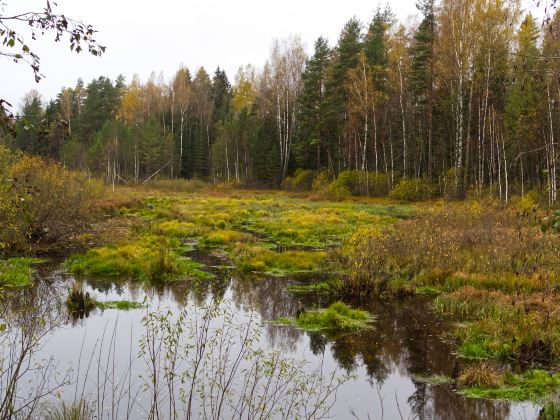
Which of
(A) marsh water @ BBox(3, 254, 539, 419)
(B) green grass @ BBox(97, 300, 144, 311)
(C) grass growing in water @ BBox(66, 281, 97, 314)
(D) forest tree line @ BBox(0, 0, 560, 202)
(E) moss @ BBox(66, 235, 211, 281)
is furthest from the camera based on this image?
(D) forest tree line @ BBox(0, 0, 560, 202)

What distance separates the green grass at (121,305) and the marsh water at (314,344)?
22 centimetres

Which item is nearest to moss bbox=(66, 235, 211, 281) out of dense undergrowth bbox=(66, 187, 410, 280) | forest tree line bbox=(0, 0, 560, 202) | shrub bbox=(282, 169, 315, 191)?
dense undergrowth bbox=(66, 187, 410, 280)

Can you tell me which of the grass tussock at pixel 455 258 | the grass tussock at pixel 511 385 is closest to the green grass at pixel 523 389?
the grass tussock at pixel 511 385

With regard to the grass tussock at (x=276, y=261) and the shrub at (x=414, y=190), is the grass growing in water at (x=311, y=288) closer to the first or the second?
the grass tussock at (x=276, y=261)

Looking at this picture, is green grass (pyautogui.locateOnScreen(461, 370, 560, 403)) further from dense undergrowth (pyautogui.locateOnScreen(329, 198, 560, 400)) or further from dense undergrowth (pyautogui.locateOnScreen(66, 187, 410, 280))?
dense undergrowth (pyautogui.locateOnScreen(66, 187, 410, 280))

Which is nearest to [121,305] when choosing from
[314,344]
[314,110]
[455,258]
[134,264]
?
[134,264]

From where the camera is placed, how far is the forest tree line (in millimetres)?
32312

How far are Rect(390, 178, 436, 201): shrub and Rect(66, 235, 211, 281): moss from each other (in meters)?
22.3

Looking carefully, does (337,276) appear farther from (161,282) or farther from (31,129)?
(31,129)

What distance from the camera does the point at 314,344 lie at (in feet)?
32.2

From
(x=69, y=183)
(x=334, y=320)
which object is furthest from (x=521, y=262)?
(x=69, y=183)

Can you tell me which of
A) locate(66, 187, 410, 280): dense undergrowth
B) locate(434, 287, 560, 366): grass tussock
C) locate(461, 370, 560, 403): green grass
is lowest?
locate(461, 370, 560, 403): green grass

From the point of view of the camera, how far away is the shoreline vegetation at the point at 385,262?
927 centimetres

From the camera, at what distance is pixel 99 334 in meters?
9.89
